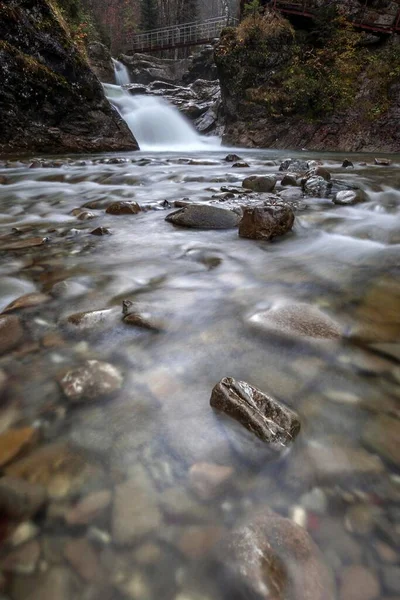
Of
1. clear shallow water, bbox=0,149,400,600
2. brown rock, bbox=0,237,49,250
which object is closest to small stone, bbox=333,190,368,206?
clear shallow water, bbox=0,149,400,600

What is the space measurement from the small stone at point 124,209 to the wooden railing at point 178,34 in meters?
31.4

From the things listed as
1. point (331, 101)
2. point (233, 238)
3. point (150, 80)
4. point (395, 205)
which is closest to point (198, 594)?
point (233, 238)

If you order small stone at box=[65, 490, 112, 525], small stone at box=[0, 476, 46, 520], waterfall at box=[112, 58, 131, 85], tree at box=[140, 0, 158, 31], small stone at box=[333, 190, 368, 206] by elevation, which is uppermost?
tree at box=[140, 0, 158, 31]

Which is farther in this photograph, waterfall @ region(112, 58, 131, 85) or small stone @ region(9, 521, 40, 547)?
waterfall @ region(112, 58, 131, 85)

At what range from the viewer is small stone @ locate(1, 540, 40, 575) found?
778 millimetres

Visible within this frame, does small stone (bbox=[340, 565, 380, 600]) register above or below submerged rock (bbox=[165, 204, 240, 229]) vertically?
below

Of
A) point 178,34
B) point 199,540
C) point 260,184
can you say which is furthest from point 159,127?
point 178,34

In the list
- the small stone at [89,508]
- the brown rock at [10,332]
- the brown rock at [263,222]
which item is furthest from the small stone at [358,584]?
the brown rock at [263,222]

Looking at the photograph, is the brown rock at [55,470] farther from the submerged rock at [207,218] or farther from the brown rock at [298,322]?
the submerged rock at [207,218]

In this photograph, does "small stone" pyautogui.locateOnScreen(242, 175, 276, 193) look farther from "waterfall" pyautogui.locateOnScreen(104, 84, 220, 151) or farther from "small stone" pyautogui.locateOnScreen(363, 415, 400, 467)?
"waterfall" pyautogui.locateOnScreen(104, 84, 220, 151)

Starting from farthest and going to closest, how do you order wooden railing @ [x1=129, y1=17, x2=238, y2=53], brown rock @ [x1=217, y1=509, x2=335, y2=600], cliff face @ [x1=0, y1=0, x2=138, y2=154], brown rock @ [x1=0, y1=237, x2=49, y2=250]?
wooden railing @ [x1=129, y1=17, x2=238, y2=53] → cliff face @ [x1=0, y1=0, x2=138, y2=154] → brown rock @ [x1=0, y1=237, x2=49, y2=250] → brown rock @ [x1=217, y1=509, x2=335, y2=600]

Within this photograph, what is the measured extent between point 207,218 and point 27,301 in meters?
2.02

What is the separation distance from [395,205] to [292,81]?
1087 centimetres

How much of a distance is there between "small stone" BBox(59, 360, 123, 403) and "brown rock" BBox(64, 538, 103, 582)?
1.67 ft
